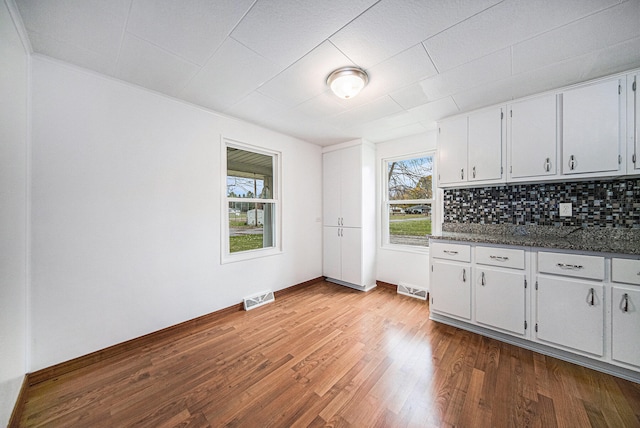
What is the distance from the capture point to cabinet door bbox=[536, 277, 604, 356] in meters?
1.78

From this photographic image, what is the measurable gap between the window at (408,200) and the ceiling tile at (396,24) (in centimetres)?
214

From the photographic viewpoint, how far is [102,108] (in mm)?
1966

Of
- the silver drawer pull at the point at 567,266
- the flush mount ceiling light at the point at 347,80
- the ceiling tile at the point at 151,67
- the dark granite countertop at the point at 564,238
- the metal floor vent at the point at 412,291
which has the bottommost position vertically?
the metal floor vent at the point at 412,291

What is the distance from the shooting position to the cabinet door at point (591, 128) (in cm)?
192

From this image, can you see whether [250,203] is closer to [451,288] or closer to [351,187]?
[351,187]

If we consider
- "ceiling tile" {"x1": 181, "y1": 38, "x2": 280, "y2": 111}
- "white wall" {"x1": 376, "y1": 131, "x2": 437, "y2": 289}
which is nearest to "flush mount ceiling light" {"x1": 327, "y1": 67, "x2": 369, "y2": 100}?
"ceiling tile" {"x1": 181, "y1": 38, "x2": 280, "y2": 111}

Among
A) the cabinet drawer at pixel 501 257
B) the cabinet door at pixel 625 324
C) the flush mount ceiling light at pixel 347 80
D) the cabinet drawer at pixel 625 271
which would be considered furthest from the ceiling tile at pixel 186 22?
the cabinet door at pixel 625 324

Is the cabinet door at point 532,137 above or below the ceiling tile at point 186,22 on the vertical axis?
below

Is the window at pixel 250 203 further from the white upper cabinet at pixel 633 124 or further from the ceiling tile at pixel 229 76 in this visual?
the white upper cabinet at pixel 633 124

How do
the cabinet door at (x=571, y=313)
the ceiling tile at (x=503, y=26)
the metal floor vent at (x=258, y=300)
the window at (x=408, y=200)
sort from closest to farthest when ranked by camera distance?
1. the ceiling tile at (x=503, y=26)
2. the cabinet door at (x=571, y=313)
3. the metal floor vent at (x=258, y=300)
4. the window at (x=408, y=200)

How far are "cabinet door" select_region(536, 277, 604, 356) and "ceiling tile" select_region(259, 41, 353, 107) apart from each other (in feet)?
8.33

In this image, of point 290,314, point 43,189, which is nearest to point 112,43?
point 43,189

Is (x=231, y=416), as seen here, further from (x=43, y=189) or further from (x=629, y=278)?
(x=629, y=278)

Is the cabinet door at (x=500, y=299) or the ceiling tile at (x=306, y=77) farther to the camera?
the cabinet door at (x=500, y=299)
